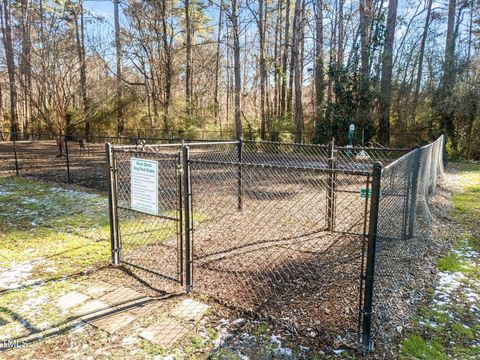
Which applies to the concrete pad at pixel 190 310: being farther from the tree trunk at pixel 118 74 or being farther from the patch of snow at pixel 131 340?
the tree trunk at pixel 118 74

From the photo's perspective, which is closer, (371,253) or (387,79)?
(371,253)

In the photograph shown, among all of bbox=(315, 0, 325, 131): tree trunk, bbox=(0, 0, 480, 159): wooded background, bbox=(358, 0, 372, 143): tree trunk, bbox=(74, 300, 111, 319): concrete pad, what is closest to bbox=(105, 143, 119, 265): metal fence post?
bbox=(74, 300, 111, 319): concrete pad

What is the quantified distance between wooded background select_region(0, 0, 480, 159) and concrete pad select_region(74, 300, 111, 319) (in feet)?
34.6

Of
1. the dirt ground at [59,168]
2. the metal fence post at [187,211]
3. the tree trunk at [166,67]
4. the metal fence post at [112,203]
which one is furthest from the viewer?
the tree trunk at [166,67]

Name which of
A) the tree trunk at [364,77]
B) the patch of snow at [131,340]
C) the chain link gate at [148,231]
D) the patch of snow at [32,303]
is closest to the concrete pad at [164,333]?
the patch of snow at [131,340]

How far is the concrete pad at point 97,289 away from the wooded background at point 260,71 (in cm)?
1018

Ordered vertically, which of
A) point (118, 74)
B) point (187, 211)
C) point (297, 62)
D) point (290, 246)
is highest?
point (118, 74)

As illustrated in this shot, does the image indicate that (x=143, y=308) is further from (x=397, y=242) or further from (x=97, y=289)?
(x=397, y=242)

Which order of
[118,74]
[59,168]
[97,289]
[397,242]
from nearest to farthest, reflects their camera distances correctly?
[97,289] < [397,242] < [59,168] < [118,74]

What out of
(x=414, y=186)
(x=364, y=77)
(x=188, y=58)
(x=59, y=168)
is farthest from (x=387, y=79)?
(x=59, y=168)

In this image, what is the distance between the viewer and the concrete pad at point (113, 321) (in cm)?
256

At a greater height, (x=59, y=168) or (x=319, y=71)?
(x=319, y=71)

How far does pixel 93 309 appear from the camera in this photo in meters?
2.82

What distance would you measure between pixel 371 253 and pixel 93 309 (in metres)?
2.27
